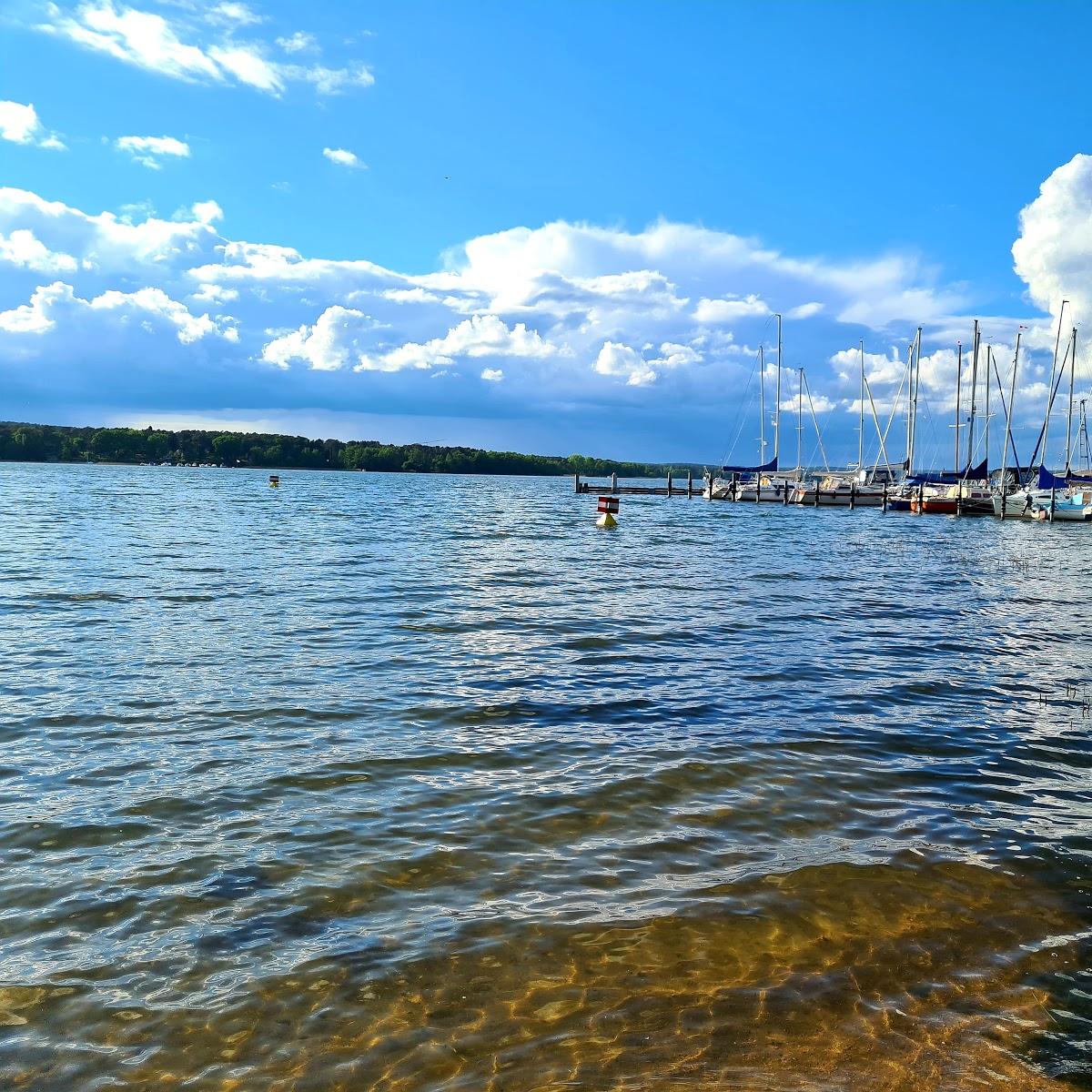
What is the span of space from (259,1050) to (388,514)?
6322cm

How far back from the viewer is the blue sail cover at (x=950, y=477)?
8516 centimetres

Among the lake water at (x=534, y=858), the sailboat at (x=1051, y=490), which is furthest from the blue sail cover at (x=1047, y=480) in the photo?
the lake water at (x=534, y=858)

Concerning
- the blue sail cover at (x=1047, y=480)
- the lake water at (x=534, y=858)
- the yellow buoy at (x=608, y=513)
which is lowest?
the lake water at (x=534, y=858)

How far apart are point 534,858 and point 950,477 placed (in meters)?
96.1

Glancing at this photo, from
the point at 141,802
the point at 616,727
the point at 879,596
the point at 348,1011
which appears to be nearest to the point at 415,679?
the point at 616,727

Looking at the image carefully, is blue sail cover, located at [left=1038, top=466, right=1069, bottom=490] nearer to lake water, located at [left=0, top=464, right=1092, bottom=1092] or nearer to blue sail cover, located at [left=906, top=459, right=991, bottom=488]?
blue sail cover, located at [left=906, top=459, right=991, bottom=488]

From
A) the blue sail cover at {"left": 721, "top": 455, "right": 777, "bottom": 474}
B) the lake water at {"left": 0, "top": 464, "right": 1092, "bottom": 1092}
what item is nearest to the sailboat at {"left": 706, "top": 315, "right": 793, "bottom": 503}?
the blue sail cover at {"left": 721, "top": 455, "right": 777, "bottom": 474}

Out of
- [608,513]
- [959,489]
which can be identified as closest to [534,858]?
[608,513]

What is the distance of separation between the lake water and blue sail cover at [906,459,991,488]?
7503 centimetres

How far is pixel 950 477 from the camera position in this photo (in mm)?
92250

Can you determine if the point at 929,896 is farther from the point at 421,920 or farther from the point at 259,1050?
the point at 259,1050

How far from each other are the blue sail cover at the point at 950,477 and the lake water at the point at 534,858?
75028mm

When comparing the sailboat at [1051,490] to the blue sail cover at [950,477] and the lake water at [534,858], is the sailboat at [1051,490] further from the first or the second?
the lake water at [534,858]

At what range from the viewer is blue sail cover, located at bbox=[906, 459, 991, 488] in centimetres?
8516
